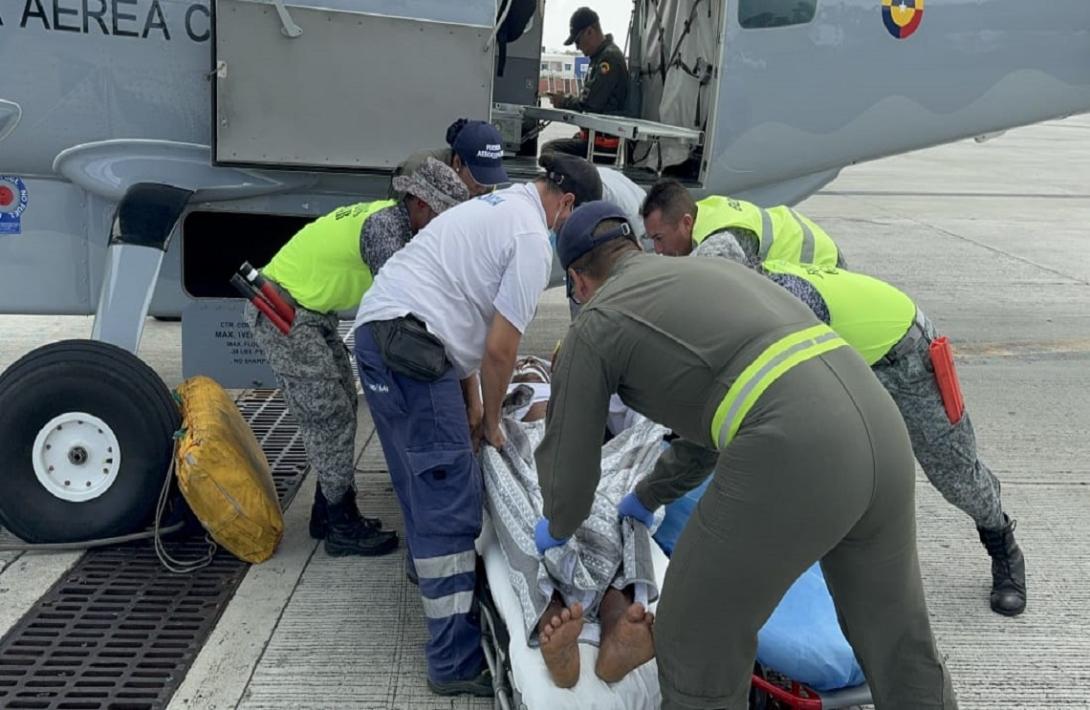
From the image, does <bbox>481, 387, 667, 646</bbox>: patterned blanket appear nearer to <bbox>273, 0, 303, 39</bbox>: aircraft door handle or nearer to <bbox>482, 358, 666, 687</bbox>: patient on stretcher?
<bbox>482, 358, 666, 687</bbox>: patient on stretcher

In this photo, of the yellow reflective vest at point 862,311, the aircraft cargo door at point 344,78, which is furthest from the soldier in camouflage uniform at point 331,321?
the yellow reflective vest at point 862,311

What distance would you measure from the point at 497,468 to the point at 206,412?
4.58 ft

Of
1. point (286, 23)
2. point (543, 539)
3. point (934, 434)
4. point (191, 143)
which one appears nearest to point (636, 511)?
point (543, 539)

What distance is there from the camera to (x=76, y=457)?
4301 millimetres

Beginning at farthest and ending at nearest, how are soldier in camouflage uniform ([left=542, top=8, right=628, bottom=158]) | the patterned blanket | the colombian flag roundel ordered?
soldier in camouflage uniform ([left=542, top=8, right=628, bottom=158]) → the colombian flag roundel → the patterned blanket

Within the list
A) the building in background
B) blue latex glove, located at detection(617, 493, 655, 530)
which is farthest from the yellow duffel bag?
the building in background

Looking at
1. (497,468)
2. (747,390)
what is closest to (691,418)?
(747,390)

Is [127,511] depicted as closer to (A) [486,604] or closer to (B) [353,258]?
(B) [353,258]

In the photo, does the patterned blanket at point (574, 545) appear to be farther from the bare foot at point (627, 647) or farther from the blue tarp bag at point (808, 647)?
the blue tarp bag at point (808, 647)

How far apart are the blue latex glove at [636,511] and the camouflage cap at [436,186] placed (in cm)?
137

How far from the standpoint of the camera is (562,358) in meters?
2.56

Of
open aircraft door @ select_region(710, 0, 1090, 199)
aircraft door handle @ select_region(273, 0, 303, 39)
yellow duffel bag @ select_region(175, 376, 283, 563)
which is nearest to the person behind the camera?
yellow duffel bag @ select_region(175, 376, 283, 563)

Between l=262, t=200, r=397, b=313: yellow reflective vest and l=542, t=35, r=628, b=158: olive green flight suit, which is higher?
l=542, t=35, r=628, b=158: olive green flight suit

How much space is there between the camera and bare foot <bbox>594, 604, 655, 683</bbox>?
2.71m
